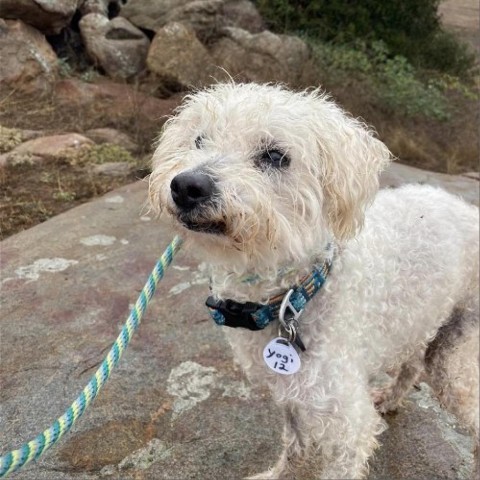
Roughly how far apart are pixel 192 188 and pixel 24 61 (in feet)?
22.3

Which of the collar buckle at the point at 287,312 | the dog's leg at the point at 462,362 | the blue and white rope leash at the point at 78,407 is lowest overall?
the dog's leg at the point at 462,362

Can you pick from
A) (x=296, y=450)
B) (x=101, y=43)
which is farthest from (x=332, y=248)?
(x=101, y=43)

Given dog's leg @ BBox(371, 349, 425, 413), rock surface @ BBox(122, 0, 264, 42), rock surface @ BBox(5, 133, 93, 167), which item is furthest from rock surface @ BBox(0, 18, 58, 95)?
dog's leg @ BBox(371, 349, 425, 413)

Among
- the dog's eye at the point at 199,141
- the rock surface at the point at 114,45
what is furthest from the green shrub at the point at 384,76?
the dog's eye at the point at 199,141

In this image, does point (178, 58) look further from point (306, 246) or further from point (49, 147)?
point (306, 246)

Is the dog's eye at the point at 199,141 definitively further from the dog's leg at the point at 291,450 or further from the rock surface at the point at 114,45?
the rock surface at the point at 114,45

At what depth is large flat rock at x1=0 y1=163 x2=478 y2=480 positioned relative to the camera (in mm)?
2658

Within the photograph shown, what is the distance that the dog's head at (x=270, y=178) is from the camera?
185 centimetres

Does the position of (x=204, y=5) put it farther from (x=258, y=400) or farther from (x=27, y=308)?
(x=258, y=400)

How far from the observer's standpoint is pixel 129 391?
299 cm

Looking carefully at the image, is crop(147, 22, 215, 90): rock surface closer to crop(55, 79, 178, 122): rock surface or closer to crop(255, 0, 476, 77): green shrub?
crop(55, 79, 178, 122): rock surface

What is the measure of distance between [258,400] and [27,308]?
1590 millimetres

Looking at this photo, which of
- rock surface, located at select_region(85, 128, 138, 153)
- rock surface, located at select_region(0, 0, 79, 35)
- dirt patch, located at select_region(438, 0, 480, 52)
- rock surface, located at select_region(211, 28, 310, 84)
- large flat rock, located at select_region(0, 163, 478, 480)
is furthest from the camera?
dirt patch, located at select_region(438, 0, 480, 52)

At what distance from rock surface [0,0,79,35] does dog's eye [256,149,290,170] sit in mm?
7154
